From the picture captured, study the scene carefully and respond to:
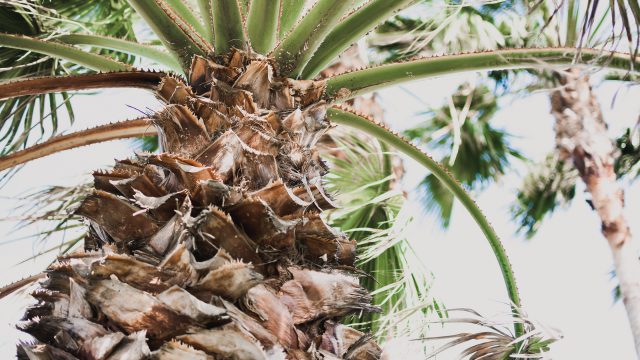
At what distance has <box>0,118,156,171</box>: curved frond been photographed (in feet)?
6.28

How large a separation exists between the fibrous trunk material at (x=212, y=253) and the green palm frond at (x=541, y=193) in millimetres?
4879

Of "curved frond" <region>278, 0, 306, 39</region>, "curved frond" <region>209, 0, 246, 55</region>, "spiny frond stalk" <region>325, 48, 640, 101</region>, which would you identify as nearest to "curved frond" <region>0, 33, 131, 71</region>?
"curved frond" <region>209, 0, 246, 55</region>

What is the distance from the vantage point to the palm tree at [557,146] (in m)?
4.71

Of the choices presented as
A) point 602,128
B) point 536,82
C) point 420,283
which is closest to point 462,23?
point 536,82

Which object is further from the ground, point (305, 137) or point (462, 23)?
point (462, 23)

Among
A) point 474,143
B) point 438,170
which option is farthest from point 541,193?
point 438,170

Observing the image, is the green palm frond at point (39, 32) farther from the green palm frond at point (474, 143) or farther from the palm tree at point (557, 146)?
the green palm frond at point (474, 143)

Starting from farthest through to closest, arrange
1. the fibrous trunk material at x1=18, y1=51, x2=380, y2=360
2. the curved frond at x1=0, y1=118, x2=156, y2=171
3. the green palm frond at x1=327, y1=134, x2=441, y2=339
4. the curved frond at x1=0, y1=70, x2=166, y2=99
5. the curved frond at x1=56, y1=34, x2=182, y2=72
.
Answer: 1. the green palm frond at x1=327, y1=134, x2=441, y2=339
2. the curved frond at x1=56, y1=34, x2=182, y2=72
3. the curved frond at x1=0, y1=118, x2=156, y2=171
4. the curved frond at x1=0, y1=70, x2=166, y2=99
5. the fibrous trunk material at x1=18, y1=51, x2=380, y2=360

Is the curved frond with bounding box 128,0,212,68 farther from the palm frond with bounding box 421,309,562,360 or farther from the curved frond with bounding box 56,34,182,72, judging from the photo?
the palm frond with bounding box 421,309,562,360

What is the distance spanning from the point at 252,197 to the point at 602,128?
4372 mm

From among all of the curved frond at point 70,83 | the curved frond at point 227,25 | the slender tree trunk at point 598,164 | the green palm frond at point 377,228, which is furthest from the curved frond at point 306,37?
the slender tree trunk at point 598,164

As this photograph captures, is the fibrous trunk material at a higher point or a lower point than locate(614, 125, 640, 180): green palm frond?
lower

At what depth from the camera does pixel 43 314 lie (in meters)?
1.39

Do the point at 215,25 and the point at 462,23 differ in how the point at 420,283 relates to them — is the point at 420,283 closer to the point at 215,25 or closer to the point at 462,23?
the point at 215,25
